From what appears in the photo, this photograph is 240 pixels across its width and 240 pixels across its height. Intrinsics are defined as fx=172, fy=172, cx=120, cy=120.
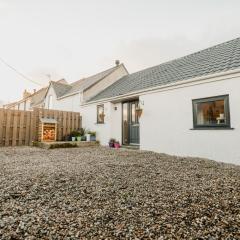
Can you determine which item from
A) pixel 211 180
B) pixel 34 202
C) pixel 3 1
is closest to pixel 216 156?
pixel 211 180

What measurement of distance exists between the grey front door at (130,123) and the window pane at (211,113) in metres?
3.59

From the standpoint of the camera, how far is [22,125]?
9367 millimetres

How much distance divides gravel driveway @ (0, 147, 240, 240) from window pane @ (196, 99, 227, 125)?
2.82 meters

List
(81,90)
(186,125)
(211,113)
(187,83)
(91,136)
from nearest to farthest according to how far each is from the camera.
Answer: (211,113) → (186,125) → (187,83) → (91,136) → (81,90)

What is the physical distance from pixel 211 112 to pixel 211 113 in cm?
4

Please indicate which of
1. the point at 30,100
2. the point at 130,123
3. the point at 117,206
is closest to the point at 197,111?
the point at 130,123

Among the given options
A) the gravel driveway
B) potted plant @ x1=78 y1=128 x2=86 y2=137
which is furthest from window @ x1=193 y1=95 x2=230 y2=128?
potted plant @ x1=78 y1=128 x2=86 y2=137

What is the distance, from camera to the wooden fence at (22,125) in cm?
881

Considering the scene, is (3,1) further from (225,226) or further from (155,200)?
(225,226)

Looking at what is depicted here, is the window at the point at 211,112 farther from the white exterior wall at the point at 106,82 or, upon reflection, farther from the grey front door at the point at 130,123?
the white exterior wall at the point at 106,82

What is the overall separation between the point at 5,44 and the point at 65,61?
8.81 meters

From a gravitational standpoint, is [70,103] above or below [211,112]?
above

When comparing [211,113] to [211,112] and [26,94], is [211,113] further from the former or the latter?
[26,94]

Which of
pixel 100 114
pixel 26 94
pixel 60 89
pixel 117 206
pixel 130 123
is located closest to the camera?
pixel 117 206
